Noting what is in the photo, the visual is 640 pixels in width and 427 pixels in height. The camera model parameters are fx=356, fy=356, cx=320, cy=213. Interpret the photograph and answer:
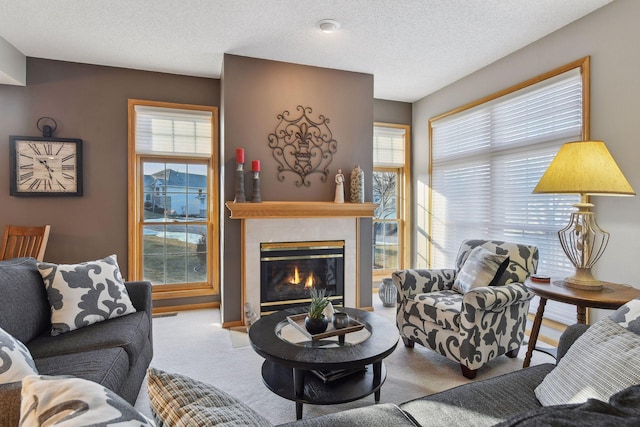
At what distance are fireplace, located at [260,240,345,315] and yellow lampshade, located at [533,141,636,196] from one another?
214cm

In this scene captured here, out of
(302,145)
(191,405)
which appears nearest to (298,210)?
(302,145)

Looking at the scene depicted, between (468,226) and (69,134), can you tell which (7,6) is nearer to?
(69,134)

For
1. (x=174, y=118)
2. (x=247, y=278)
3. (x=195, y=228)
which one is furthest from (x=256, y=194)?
(x=174, y=118)

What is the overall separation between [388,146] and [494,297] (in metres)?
3.02

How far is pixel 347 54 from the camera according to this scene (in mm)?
3547

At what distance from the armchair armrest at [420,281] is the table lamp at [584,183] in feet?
2.99

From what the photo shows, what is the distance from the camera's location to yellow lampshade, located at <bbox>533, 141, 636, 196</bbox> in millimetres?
2133

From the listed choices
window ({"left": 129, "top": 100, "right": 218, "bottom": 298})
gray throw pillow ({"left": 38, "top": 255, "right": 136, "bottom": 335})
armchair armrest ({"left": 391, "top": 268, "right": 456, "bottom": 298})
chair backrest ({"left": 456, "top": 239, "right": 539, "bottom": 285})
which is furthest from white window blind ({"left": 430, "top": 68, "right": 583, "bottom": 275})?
gray throw pillow ({"left": 38, "top": 255, "right": 136, "bottom": 335})

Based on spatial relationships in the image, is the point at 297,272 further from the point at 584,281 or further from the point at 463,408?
the point at 463,408

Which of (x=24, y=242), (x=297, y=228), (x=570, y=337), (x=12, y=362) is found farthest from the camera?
(x=297, y=228)

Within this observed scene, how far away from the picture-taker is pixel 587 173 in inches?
85.0

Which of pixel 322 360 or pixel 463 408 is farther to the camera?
pixel 322 360

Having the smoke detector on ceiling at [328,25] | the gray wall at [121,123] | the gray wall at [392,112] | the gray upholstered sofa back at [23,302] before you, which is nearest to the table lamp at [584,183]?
the smoke detector on ceiling at [328,25]

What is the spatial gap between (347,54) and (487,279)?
246 cm
